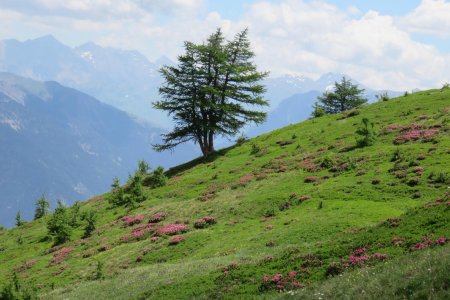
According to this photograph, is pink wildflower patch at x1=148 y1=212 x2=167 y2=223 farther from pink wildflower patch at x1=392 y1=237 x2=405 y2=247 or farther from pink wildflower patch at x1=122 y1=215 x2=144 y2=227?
pink wildflower patch at x1=392 y1=237 x2=405 y2=247

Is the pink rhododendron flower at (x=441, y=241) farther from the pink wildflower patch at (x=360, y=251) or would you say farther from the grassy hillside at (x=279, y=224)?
the pink wildflower patch at (x=360, y=251)

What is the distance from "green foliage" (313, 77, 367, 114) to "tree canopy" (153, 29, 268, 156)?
37528 millimetres

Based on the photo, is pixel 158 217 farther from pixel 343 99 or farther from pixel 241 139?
pixel 343 99

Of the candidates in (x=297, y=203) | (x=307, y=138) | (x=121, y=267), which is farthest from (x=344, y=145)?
(x=121, y=267)

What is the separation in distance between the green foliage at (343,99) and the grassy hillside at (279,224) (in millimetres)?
39993

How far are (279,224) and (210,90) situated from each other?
3485 centimetres

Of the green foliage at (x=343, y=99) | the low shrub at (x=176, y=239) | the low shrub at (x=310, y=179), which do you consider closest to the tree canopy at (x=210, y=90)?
the low shrub at (x=310, y=179)

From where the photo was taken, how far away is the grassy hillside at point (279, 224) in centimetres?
2100

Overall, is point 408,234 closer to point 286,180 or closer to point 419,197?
point 419,197

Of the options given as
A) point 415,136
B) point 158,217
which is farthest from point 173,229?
point 415,136

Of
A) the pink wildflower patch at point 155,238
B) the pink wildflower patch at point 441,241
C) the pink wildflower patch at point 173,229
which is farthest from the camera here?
the pink wildflower patch at point 173,229

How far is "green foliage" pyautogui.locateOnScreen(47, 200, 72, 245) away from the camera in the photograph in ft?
151

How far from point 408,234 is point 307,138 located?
125ft

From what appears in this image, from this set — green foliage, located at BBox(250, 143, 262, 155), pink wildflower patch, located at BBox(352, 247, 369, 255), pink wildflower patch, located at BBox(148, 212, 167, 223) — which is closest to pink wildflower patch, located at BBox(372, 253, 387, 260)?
pink wildflower patch, located at BBox(352, 247, 369, 255)
